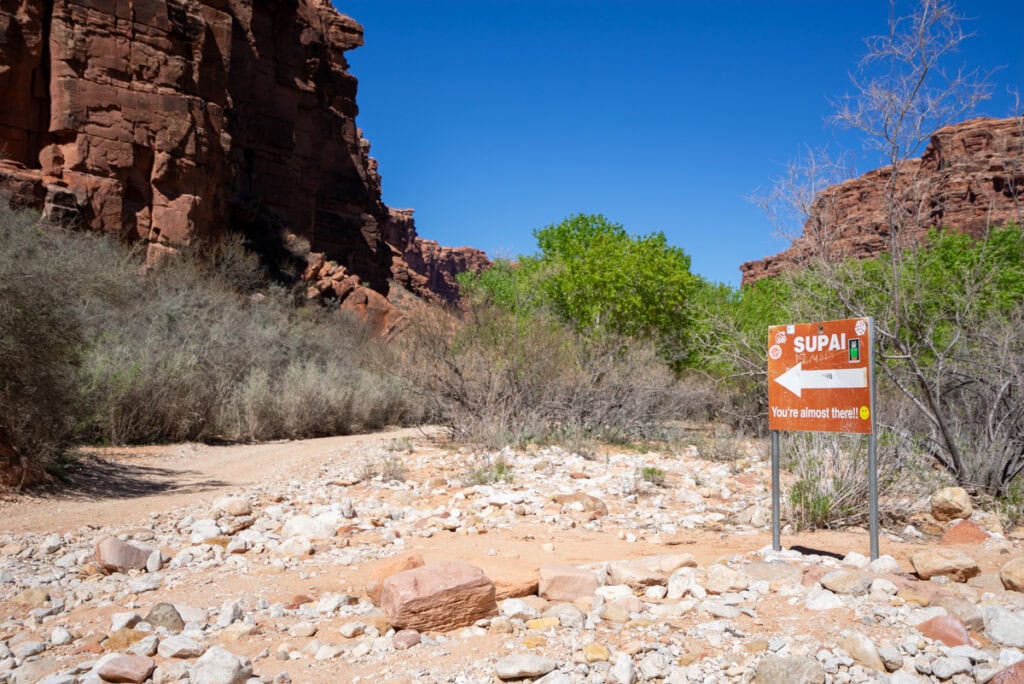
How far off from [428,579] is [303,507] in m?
3.43

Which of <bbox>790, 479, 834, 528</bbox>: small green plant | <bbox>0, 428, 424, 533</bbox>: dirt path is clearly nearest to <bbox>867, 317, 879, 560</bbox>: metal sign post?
<bbox>790, 479, 834, 528</bbox>: small green plant

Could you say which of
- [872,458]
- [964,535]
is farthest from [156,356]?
[964,535]

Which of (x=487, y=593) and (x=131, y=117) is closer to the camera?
(x=487, y=593)

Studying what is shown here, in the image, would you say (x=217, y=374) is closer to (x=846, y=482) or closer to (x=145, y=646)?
(x=145, y=646)

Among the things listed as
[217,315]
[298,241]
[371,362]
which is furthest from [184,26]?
[371,362]

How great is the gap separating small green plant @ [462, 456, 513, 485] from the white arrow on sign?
3.82 m

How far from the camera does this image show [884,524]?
659cm

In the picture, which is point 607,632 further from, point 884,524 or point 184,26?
point 184,26

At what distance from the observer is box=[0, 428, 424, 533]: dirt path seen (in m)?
6.37

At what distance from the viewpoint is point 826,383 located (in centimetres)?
512

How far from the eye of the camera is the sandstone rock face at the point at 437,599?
3.81m

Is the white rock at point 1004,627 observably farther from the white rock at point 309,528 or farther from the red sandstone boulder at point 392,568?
the white rock at point 309,528

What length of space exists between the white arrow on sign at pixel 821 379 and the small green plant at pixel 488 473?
12.5ft

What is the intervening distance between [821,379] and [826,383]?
0.05m
